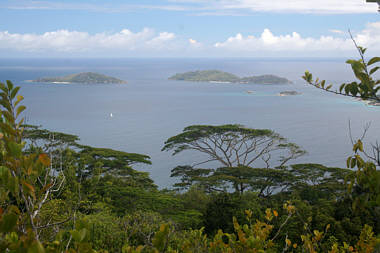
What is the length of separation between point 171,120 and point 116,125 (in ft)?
21.9

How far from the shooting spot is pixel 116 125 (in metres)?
38.9

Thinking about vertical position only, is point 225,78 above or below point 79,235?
above

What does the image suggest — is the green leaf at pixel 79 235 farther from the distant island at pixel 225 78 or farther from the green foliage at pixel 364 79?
the distant island at pixel 225 78

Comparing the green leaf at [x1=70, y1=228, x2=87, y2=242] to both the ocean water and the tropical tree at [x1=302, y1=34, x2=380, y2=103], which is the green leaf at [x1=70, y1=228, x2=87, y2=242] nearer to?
the tropical tree at [x1=302, y1=34, x2=380, y2=103]

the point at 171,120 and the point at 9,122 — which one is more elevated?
the point at 9,122

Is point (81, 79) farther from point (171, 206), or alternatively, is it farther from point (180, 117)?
point (171, 206)

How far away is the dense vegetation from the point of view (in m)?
1.31

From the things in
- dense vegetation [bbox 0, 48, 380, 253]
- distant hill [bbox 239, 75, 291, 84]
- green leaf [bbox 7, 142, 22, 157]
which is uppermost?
distant hill [bbox 239, 75, 291, 84]

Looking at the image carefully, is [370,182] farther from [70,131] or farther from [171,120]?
[171,120]

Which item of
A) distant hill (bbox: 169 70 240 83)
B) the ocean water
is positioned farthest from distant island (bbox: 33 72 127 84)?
distant hill (bbox: 169 70 240 83)

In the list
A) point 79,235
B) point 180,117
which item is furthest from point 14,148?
point 180,117

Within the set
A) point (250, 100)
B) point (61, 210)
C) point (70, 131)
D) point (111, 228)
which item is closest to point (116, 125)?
point (70, 131)

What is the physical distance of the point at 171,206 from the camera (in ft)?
30.5

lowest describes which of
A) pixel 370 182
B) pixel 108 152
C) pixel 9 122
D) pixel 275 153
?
pixel 275 153
